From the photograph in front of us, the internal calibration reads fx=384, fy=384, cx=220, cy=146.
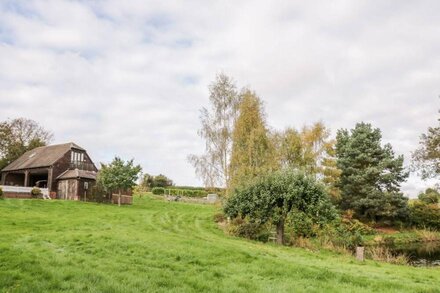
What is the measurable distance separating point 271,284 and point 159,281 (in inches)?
108

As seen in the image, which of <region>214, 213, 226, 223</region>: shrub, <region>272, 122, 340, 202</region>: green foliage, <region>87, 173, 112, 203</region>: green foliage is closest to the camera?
<region>214, 213, 226, 223</region>: shrub

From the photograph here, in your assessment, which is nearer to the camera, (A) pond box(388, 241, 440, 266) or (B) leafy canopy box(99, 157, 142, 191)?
(A) pond box(388, 241, 440, 266)

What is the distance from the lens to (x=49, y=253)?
1194 centimetres

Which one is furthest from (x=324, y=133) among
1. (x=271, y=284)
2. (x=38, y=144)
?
(x=38, y=144)

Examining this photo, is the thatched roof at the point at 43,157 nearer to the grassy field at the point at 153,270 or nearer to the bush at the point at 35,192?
the bush at the point at 35,192

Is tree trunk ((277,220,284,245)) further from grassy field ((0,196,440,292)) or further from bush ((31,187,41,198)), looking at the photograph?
bush ((31,187,41,198))

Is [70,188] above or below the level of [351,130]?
below

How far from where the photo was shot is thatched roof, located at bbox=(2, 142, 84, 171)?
160 ft

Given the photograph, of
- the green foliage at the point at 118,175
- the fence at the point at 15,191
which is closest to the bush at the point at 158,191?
the green foliage at the point at 118,175

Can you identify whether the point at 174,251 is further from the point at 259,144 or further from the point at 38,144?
the point at 38,144

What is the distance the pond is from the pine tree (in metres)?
11.2

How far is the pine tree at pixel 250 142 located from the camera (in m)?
29.7

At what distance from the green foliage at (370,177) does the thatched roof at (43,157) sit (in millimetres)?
33768

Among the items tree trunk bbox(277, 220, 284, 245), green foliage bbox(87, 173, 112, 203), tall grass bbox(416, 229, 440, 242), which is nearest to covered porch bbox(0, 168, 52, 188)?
green foliage bbox(87, 173, 112, 203)
